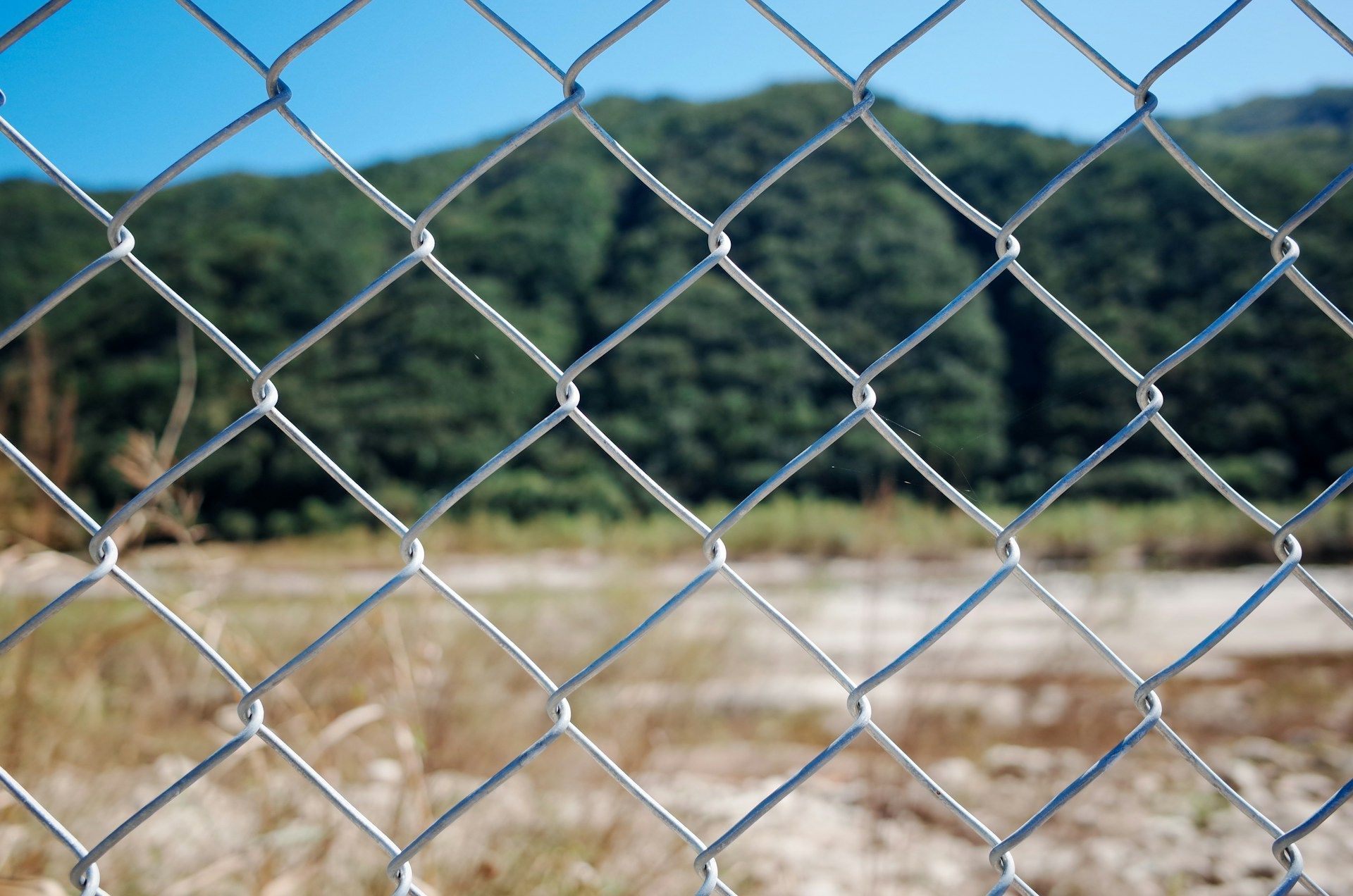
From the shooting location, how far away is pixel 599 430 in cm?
78

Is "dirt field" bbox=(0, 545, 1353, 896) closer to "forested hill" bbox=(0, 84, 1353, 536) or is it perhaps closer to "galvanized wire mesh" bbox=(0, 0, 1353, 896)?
"galvanized wire mesh" bbox=(0, 0, 1353, 896)

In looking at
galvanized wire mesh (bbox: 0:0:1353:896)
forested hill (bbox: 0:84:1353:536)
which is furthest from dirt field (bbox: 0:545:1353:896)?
forested hill (bbox: 0:84:1353:536)

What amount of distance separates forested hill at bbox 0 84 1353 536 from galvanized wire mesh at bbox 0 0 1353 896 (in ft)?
20.7

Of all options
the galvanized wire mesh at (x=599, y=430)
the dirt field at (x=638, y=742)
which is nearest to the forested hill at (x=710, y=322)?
the dirt field at (x=638, y=742)

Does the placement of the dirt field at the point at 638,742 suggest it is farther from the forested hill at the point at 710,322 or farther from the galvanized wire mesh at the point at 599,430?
the forested hill at the point at 710,322

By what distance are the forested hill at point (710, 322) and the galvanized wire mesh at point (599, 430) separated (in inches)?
249

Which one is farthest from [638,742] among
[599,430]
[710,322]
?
[710,322]

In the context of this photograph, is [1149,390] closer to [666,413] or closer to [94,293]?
[666,413]

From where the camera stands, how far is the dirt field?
1671 millimetres

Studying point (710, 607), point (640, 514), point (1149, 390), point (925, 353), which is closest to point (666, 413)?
point (640, 514)

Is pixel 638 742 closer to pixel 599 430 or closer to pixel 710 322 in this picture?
pixel 599 430

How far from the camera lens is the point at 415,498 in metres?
9.27

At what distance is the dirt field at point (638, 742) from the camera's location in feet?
5.48

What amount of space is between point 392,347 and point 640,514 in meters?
3.29
